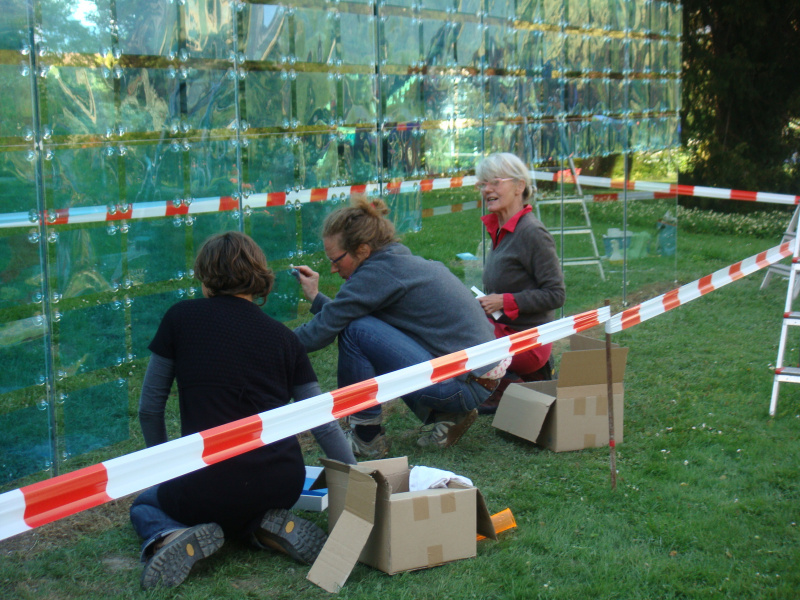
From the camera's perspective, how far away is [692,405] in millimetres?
5121

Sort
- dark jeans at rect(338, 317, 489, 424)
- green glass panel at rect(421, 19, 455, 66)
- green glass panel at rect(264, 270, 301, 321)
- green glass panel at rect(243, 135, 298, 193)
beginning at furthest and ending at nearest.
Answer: green glass panel at rect(421, 19, 455, 66) → green glass panel at rect(264, 270, 301, 321) → green glass panel at rect(243, 135, 298, 193) → dark jeans at rect(338, 317, 489, 424)

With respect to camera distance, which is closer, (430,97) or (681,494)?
(681,494)

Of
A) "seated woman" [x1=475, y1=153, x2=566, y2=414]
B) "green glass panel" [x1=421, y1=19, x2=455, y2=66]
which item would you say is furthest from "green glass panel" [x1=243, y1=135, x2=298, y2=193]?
"green glass panel" [x1=421, y1=19, x2=455, y2=66]

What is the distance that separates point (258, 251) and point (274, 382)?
18.7 inches

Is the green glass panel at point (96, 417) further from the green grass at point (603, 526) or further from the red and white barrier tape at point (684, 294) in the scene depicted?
the red and white barrier tape at point (684, 294)

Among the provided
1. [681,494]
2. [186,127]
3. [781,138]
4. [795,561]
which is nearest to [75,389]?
[186,127]

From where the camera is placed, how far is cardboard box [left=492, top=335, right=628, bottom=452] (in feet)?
14.0

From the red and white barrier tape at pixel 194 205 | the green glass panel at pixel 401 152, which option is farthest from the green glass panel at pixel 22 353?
the green glass panel at pixel 401 152

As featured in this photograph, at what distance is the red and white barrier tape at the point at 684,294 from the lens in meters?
4.16

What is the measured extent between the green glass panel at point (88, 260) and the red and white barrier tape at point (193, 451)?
73.2 inches

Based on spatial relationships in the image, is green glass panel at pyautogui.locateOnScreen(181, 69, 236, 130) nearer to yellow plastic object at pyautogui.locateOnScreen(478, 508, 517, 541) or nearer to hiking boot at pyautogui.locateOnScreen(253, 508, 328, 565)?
hiking boot at pyautogui.locateOnScreen(253, 508, 328, 565)

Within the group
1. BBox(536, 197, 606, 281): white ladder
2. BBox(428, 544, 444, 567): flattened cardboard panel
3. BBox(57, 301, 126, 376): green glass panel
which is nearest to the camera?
BBox(428, 544, 444, 567): flattened cardboard panel

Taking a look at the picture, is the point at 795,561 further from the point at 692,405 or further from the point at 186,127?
the point at 186,127

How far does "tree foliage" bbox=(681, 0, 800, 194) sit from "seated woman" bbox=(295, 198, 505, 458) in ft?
42.7
